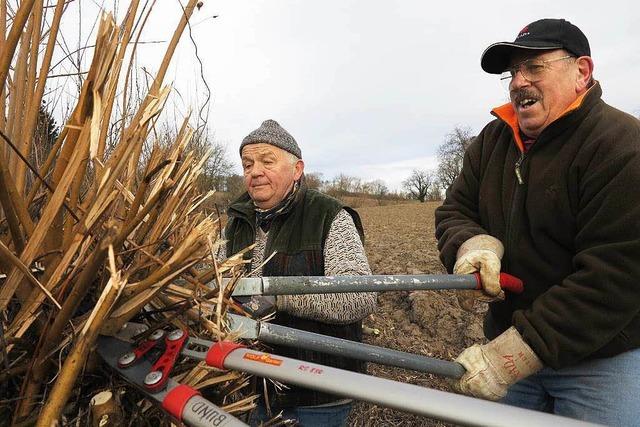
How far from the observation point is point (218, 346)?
1.01 m

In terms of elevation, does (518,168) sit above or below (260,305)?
above

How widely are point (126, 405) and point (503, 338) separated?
1.30 m

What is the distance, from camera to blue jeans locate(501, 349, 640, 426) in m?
1.63

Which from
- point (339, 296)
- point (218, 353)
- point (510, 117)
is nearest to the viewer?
point (218, 353)

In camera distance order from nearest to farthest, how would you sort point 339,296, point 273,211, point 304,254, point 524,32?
point 524,32 < point 339,296 < point 304,254 < point 273,211

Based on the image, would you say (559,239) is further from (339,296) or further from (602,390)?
(339,296)

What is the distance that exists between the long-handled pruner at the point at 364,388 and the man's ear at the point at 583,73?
5.03 ft

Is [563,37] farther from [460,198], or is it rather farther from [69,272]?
[69,272]

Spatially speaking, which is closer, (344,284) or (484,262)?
(344,284)

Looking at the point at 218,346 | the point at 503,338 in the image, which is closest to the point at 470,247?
the point at 503,338

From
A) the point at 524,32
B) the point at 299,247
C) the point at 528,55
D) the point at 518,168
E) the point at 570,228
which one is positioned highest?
the point at 524,32

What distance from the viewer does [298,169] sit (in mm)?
2477

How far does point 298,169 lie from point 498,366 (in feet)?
4.69

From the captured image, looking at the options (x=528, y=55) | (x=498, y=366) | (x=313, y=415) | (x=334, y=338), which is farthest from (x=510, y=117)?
(x=313, y=415)
